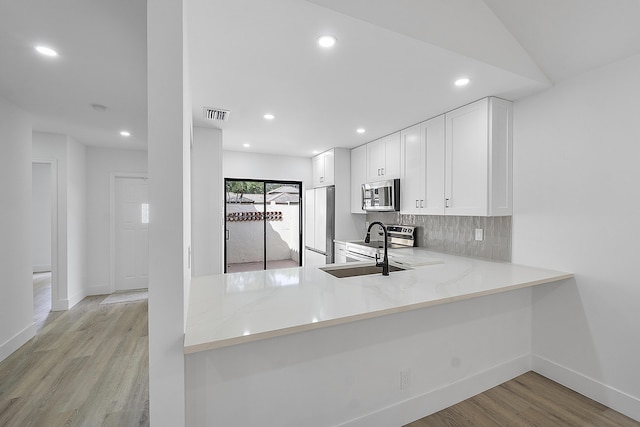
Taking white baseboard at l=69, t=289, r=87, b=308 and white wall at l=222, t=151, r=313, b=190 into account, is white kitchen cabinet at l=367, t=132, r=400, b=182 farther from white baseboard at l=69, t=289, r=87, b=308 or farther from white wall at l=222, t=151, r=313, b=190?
white baseboard at l=69, t=289, r=87, b=308

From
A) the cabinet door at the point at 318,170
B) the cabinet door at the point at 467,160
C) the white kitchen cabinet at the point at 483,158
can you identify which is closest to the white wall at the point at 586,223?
the white kitchen cabinet at the point at 483,158

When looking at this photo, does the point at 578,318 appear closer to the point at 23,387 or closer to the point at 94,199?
the point at 23,387

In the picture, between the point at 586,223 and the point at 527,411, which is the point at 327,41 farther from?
the point at 527,411

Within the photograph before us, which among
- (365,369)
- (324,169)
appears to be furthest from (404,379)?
(324,169)

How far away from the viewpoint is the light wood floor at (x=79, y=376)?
1.95 m

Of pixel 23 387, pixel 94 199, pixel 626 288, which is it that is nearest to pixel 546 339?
pixel 626 288

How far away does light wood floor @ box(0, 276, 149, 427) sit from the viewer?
1.95 metres

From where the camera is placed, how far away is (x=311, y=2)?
4.55ft

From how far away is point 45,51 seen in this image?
6.55 feet

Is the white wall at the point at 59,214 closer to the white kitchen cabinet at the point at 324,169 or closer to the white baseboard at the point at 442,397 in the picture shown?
the white kitchen cabinet at the point at 324,169

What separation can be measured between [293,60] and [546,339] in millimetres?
3011

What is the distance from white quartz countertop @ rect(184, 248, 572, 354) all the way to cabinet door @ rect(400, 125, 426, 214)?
104cm

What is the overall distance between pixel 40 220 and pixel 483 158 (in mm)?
8698

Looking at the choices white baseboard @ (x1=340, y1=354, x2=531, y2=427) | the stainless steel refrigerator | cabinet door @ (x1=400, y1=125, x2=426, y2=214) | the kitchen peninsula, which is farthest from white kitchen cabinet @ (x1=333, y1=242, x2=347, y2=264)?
white baseboard @ (x1=340, y1=354, x2=531, y2=427)
